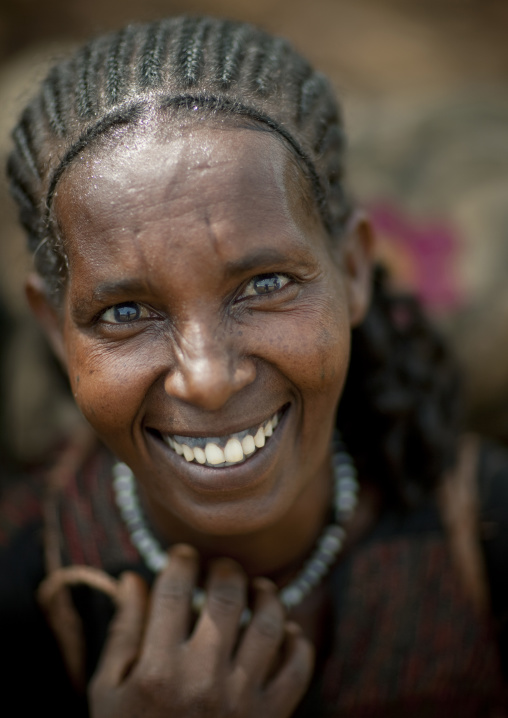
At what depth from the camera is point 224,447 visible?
1.59 metres

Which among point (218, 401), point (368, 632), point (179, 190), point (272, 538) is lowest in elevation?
point (368, 632)

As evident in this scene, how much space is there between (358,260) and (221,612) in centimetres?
96

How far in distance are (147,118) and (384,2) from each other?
5150mm

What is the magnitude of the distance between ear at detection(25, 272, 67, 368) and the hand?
2.07 ft

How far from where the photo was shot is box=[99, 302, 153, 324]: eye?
1568 mm

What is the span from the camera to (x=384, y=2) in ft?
19.3

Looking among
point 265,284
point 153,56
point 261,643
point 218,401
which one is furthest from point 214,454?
point 153,56

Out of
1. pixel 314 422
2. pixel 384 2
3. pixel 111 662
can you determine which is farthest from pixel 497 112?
pixel 111 662

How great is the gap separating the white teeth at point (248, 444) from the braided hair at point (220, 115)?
0.55 meters

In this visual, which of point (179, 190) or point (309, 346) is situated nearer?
point (179, 190)

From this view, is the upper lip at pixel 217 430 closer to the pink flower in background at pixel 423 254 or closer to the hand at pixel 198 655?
the hand at pixel 198 655

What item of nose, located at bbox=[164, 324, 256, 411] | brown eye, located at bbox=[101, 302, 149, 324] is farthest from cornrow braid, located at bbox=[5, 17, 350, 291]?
nose, located at bbox=[164, 324, 256, 411]

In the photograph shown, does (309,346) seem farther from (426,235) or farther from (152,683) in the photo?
(426,235)

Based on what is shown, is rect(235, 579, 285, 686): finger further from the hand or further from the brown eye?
the brown eye
